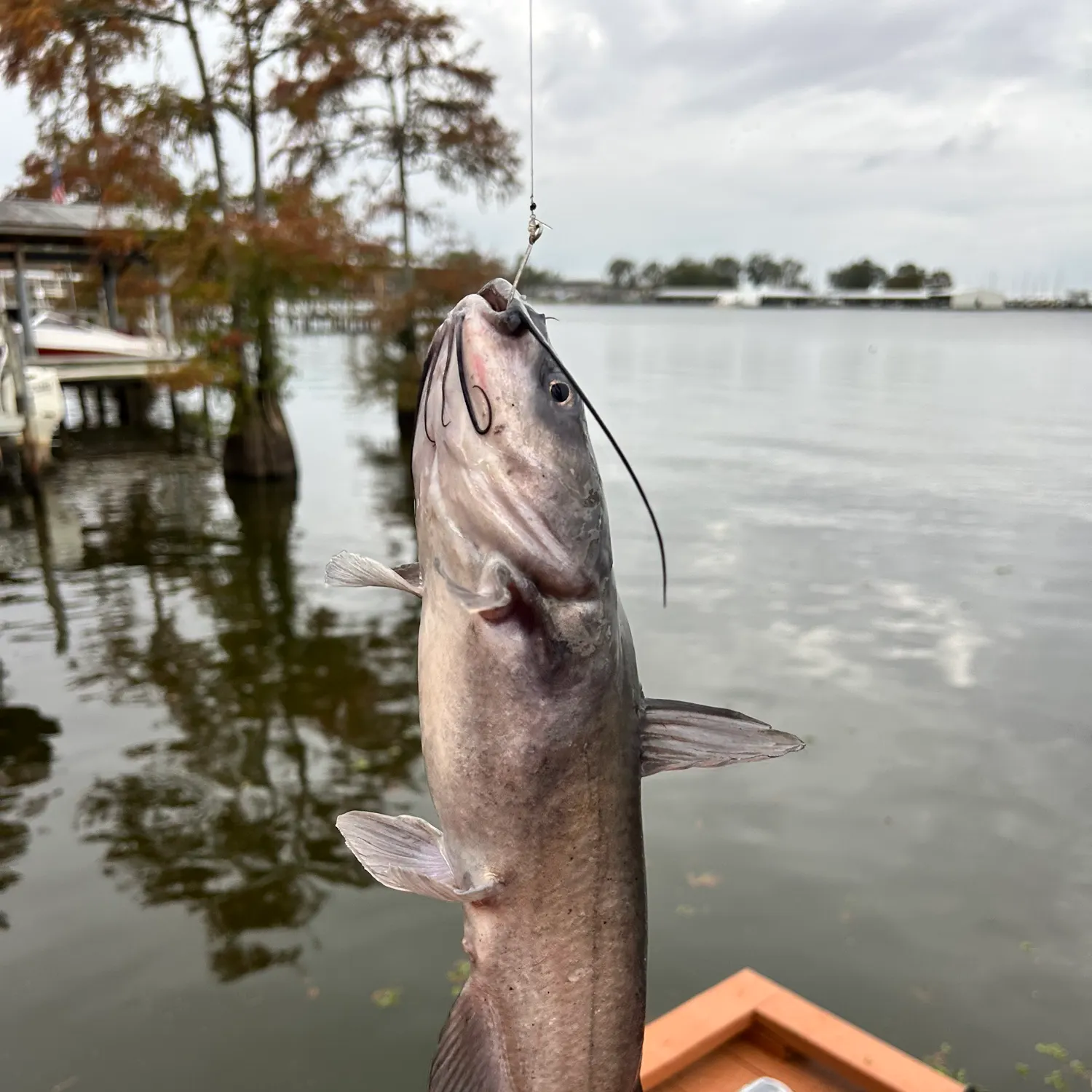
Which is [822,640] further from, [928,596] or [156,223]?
[156,223]

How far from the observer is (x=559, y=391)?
66.7 inches

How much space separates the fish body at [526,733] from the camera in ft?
5.32

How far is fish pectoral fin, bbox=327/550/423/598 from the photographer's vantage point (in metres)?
1.80

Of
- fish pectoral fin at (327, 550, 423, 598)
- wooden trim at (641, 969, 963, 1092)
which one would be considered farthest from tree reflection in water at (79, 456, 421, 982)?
fish pectoral fin at (327, 550, 423, 598)

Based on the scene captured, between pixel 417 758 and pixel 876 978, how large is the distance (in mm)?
3898

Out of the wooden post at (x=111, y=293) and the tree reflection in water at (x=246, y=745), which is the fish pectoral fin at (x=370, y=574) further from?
the wooden post at (x=111, y=293)

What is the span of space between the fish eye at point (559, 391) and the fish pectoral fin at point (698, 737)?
1.99 feet

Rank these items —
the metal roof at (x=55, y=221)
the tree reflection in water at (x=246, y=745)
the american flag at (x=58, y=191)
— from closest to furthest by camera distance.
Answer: the tree reflection in water at (x=246, y=745) < the metal roof at (x=55, y=221) < the american flag at (x=58, y=191)

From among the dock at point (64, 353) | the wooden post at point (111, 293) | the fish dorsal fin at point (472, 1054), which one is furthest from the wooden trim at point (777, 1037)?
the wooden post at point (111, 293)

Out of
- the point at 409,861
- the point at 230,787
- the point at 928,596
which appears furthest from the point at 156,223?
the point at 409,861

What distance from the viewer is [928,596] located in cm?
1205

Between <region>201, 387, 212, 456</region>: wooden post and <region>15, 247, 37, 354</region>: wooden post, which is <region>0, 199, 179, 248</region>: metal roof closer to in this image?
<region>15, 247, 37, 354</region>: wooden post

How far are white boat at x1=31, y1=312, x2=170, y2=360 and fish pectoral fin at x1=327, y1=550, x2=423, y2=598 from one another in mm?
24250

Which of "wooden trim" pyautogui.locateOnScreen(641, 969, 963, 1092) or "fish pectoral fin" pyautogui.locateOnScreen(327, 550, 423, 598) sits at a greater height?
"fish pectoral fin" pyautogui.locateOnScreen(327, 550, 423, 598)
